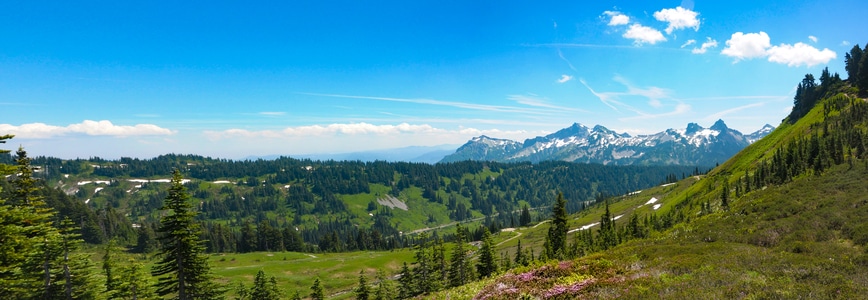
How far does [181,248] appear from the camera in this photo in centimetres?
3347

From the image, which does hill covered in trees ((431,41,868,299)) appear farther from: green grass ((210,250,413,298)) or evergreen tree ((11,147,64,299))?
green grass ((210,250,413,298))

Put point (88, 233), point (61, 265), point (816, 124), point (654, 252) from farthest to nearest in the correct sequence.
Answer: point (88, 233) < point (816, 124) < point (61, 265) < point (654, 252)

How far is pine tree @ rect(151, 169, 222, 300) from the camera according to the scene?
32.2m

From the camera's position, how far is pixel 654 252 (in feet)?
93.2

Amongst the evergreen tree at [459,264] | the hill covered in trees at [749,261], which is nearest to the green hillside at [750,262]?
the hill covered in trees at [749,261]

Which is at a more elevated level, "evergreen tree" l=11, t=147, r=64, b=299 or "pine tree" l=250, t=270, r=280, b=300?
"evergreen tree" l=11, t=147, r=64, b=299

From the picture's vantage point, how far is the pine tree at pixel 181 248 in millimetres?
32188

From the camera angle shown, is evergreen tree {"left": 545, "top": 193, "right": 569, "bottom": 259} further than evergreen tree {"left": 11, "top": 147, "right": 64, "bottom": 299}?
Yes

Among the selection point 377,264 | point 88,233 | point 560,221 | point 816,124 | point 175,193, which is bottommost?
point 377,264

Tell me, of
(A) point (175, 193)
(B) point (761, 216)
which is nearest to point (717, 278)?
(B) point (761, 216)

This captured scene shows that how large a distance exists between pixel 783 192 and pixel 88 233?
9049 inches

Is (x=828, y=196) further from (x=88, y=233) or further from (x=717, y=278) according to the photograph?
(x=88, y=233)

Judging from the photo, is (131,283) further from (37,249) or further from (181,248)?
(181,248)

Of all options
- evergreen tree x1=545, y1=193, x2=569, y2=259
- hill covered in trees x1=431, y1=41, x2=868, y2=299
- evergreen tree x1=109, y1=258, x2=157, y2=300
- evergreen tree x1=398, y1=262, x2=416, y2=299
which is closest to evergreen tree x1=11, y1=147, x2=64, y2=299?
evergreen tree x1=109, y1=258, x2=157, y2=300
